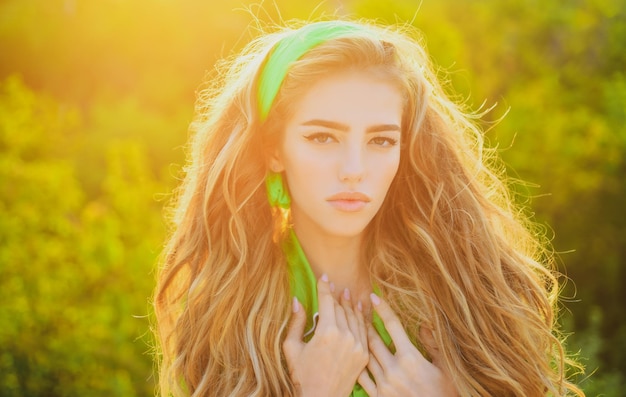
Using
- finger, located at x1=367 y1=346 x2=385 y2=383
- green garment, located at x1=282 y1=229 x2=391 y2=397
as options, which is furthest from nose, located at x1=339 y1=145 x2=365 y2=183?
finger, located at x1=367 y1=346 x2=385 y2=383

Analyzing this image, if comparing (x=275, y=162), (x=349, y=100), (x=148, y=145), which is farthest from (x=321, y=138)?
(x=148, y=145)

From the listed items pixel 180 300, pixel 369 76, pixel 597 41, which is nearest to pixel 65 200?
pixel 180 300

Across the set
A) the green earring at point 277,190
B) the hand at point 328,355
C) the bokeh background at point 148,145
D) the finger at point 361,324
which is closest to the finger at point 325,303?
the hand at point 328,355

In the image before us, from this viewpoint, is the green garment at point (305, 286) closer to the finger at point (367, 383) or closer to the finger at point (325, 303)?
the finger at point (325, 303)

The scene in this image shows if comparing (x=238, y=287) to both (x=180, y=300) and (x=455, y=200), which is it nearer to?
(x=180, y=300)

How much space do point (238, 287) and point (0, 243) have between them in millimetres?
6767

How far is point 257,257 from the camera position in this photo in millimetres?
3127

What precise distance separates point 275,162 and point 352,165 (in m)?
0.45

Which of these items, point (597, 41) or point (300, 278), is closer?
point (300, 278)

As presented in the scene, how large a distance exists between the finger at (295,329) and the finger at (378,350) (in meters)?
0.26

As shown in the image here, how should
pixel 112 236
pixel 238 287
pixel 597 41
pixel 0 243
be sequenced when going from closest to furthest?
pixel 238 287
pixel 0 243
pixel 112 236
pixel 597 41

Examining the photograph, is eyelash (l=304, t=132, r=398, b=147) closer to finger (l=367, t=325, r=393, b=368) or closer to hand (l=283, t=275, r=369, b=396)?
hand (l=283, t=275, r=369, b=396)

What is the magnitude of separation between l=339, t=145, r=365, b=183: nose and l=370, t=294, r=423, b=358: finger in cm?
54

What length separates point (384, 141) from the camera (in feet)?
9.49
